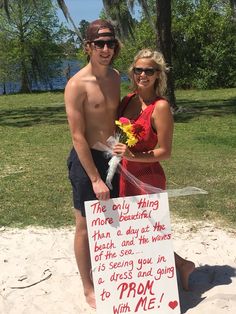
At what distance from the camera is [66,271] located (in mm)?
3955

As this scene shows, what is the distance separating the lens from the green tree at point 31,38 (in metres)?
27.2

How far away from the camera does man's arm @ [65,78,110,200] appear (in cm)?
298

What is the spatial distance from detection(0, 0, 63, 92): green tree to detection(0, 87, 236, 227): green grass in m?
14.8

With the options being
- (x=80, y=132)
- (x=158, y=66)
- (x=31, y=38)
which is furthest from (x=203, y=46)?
(x=80, y=132)

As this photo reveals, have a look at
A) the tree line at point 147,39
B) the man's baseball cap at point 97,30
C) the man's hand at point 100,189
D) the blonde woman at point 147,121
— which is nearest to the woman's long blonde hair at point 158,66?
the blonde woman at point 147,121

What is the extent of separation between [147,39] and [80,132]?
20803 millimetres

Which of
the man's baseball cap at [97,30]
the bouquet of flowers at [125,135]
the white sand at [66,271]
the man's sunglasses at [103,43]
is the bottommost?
the white sand at [66,271]

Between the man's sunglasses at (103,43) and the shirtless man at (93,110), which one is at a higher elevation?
the man's sunglasses at (103,43)

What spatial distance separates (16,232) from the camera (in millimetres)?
4684

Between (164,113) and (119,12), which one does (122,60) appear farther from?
(164,113)

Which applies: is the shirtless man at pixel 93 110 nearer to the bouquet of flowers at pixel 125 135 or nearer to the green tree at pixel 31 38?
the bouquet of flowers at pixel 125 135

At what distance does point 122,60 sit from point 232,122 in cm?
1334

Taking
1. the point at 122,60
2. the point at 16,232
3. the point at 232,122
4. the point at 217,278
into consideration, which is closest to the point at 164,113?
the point at 217,278

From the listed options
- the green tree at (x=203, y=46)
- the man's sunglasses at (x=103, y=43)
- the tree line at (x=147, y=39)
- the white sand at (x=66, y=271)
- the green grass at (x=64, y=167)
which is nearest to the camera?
the man's sunglasses at (x=103, y=43)
